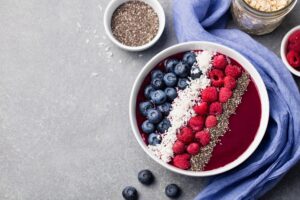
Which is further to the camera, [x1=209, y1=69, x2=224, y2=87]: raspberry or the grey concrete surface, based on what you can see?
the grey concrete surface

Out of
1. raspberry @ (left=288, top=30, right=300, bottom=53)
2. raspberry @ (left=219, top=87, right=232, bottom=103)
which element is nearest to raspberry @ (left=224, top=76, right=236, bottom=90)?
raspberry @ (left=219, top=87, right=232, bottom=103)

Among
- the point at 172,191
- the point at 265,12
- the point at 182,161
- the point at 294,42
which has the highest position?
the point at 265,12

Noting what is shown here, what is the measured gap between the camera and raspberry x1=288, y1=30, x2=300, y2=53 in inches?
54.8

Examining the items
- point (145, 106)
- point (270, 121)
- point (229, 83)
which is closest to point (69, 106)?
point (145, 106)

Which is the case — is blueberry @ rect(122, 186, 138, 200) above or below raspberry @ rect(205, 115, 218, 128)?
below

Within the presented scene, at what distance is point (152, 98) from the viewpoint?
1.34 m

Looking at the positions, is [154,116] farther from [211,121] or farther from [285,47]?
[285,47]

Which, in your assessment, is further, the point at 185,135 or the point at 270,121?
the point at 270,121

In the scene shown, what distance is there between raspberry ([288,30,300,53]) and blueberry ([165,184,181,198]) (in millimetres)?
510

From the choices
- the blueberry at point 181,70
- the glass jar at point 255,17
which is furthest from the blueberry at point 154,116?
the glass jar at point 255,17

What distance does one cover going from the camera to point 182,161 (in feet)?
4.29

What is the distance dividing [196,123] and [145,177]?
0.23 metres

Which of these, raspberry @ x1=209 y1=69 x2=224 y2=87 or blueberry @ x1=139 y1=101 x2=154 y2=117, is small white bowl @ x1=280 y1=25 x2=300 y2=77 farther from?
blueberry @ x1=139 y1=101 x2=154 y2=117

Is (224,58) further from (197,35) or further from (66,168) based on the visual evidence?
(66,168)
